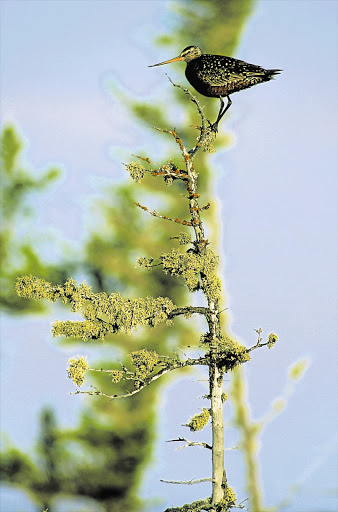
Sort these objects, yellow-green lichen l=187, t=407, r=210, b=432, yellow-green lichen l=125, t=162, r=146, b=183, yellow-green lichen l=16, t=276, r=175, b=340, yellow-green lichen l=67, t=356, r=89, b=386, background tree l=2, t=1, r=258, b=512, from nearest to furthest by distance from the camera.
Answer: yellow-green lichen l=67, t=356, r=89, b=386 < yellow-green lichen l=16, t=276, r=175, b=340 < yellow-green lichen l=187, t=407, r=210, b=432 < yellow-green lichen l=125, t=162, r=146, b=183 < background tree l=2, t=1, r=258, b=512

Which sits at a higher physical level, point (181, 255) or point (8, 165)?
point (8, 165)

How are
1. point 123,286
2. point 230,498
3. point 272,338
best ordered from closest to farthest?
point 272,338
point 230,498
point 123,286

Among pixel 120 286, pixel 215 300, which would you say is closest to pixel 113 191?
pixel 120 286

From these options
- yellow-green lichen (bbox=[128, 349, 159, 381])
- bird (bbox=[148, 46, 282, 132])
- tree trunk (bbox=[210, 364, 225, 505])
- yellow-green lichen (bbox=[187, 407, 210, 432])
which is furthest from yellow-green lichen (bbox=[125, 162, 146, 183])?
yellow-green lichen (bbox=[187, 407, 210, 432])

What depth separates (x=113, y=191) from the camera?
11523 mm

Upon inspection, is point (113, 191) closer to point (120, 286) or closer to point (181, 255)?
point (120, 286)

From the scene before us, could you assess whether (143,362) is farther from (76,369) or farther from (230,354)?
(230,354)

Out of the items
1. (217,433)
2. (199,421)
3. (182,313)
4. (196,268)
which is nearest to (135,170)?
(196,268)

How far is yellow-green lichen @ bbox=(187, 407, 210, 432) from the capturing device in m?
7.77

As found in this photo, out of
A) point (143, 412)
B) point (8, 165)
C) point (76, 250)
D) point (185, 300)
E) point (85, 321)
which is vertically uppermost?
point (8, 165)

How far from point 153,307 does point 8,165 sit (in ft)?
16.9

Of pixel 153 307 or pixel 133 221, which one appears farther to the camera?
pixel 133 221

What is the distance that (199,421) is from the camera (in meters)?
7.79

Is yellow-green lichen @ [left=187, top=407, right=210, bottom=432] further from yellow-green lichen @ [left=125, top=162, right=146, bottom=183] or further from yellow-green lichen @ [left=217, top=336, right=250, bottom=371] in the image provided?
yellow-green lichen @ [left=125, top=162, right=146, bottom=183]
